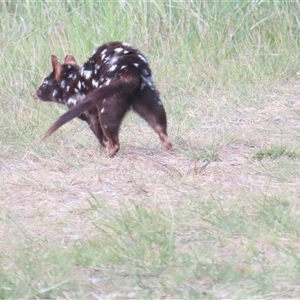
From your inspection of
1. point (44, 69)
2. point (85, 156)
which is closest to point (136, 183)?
point (85, 156)

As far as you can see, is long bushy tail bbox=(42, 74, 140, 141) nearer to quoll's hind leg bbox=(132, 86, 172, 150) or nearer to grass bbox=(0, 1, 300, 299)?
quoll's hind leg bbox=(132, 86, 172, 150)

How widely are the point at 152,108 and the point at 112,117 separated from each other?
0.95ft

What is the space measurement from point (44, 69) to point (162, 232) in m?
4.46

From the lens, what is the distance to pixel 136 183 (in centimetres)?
523

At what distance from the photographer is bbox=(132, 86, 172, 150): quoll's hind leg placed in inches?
231

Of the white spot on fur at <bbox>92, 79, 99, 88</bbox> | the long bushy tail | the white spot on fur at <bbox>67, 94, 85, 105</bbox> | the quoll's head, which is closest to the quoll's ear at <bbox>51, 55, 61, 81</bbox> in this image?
the quoll's head

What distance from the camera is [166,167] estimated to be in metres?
5.58

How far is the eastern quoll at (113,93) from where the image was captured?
5.69 m

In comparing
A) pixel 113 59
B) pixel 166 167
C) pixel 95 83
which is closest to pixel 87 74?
pixel 95 83

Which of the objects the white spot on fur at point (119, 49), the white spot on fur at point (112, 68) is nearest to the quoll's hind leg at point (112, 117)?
the white spot on fur at point (112, 68)

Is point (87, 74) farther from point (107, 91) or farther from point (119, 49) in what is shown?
point (107, 91)

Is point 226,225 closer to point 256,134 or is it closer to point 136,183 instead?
point 136,183

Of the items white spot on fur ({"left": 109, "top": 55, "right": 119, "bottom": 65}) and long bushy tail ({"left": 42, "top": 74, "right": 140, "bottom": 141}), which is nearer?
long bushy tail ({"left": 42, "top": 74, "right": 140, "bottom": 141})

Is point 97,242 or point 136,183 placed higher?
point 97,242
